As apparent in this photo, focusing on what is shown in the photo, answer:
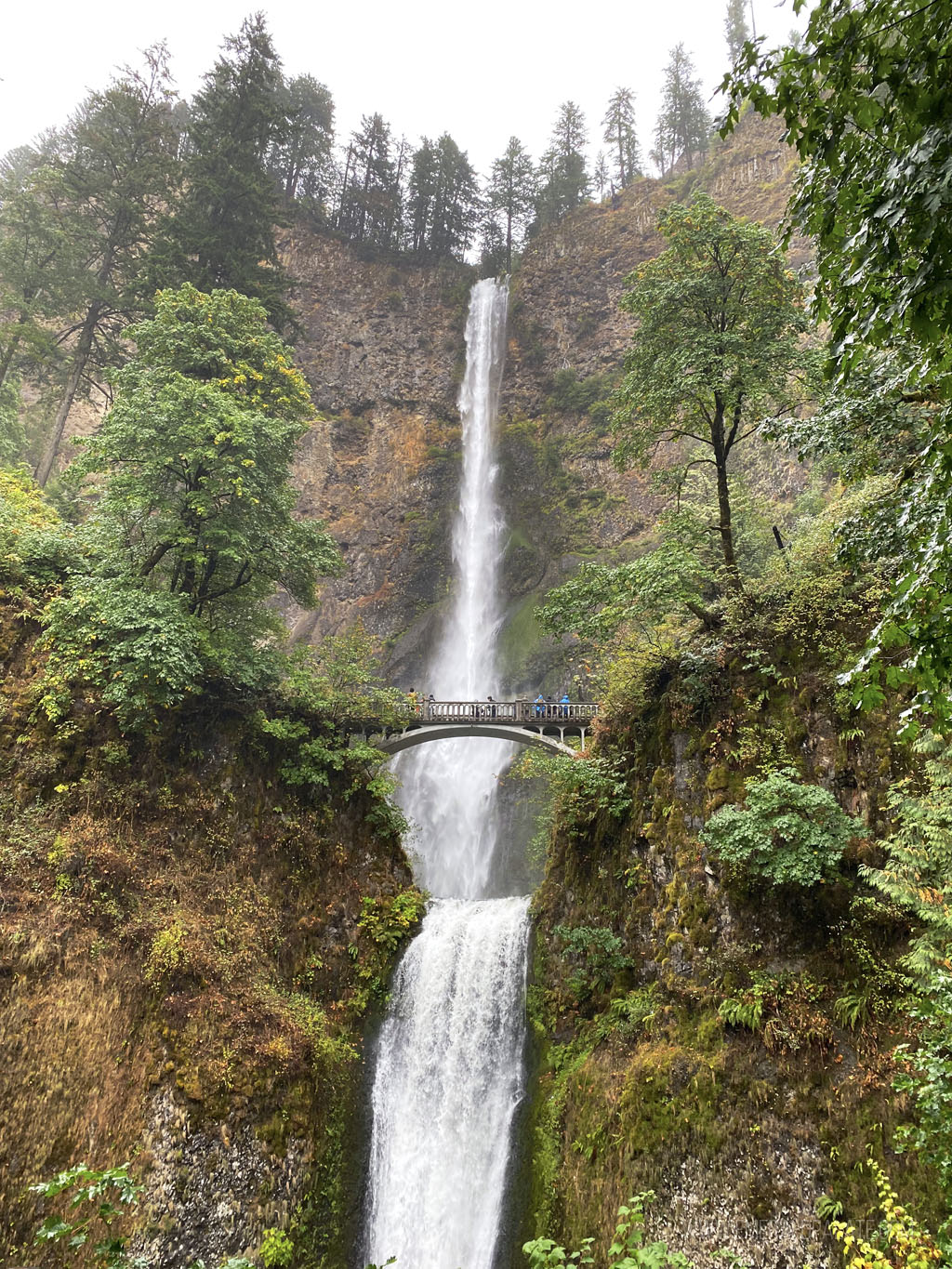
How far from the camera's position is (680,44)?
4891cm

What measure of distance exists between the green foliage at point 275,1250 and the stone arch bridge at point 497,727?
1086cm

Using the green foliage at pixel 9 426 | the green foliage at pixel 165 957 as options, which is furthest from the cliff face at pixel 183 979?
the green foliage at pixel 9 426

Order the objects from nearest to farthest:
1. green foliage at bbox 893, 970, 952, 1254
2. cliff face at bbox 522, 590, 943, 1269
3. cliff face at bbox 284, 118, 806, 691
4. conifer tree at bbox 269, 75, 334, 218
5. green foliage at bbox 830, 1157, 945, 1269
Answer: green foliage at bbox 893, 970, 952, 1254, green foliage at bbox 830, 1157, 945, 1269, cliff face at bbox 522, 590, 943, 1269, cliff face at bbox 284, 118, 806, 691, conifer tree at bbox 269, 75, 334, 218

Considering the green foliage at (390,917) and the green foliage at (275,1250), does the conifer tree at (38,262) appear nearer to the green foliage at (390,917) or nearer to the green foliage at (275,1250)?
the green foliage at (390,917)

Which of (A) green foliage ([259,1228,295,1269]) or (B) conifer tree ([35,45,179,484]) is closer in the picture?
(A) green foliage ([259,1228,295,1269])

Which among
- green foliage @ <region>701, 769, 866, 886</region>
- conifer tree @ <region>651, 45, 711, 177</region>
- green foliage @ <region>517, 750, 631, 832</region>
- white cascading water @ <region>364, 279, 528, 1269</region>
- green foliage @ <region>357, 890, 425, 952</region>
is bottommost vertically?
white cascading water @ <region>364, 279, 528, 1269</region>

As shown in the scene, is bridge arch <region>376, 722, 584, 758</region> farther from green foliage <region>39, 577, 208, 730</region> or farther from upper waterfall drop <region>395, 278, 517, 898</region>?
green foliage <region>39, 577, 208, 730</region>

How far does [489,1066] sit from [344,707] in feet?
28.1

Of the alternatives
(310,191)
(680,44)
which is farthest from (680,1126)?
(680,44)

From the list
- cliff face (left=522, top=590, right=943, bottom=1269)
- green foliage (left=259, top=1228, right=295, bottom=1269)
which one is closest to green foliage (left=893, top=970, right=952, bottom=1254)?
cliff face (left=522, top=590, right=943, bottom=1269)

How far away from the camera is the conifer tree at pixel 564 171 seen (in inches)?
1743

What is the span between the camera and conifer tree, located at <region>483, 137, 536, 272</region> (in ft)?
153

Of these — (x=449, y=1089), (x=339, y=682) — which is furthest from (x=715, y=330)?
(x=449, y=1089)

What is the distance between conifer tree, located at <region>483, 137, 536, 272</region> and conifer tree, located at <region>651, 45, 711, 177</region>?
11423mm
